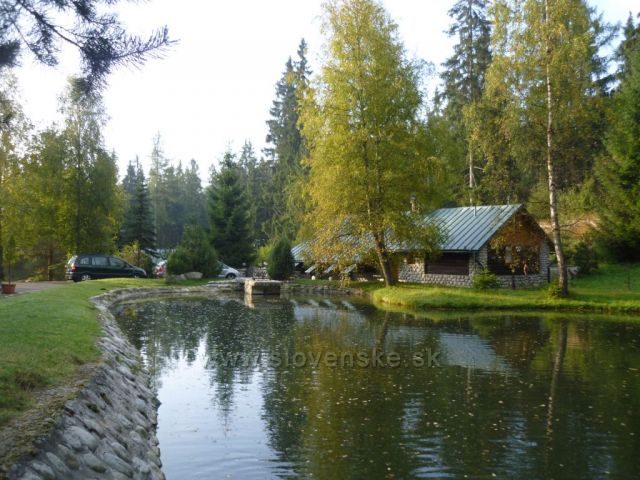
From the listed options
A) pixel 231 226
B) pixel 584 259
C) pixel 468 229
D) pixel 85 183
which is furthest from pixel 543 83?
pixel 85 183

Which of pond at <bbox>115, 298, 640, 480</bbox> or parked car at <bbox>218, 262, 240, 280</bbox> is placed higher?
parked car at <bbox>218, 262, 240, 280</bbox>

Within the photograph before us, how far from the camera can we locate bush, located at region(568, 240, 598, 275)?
30672 millimetres

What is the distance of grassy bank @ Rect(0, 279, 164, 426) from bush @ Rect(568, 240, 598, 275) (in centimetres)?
2596

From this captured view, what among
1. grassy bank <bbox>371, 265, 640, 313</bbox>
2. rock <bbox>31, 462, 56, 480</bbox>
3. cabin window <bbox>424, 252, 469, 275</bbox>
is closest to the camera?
rock <bbox>31, 462, 56, 480</bbox>

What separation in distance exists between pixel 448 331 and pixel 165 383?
9.41 metres

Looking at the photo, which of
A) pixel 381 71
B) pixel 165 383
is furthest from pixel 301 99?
pixel 165 383

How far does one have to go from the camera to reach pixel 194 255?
34.2m

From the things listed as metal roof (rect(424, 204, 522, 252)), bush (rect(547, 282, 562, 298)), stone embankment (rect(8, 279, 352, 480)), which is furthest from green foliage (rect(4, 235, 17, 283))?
bush (rect(547, 282, 562, 298))

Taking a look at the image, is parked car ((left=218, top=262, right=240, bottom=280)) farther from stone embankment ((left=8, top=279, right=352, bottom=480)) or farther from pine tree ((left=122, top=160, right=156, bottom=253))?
stone embankment ((left=8, top=279, right=352, bottom=480))

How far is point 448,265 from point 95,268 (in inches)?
759

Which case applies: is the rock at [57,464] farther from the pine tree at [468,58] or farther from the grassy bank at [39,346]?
the pine tree at [468,58]

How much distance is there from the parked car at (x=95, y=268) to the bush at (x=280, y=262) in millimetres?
8639

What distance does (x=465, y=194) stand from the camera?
4134cm

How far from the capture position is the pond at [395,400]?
265 inches
